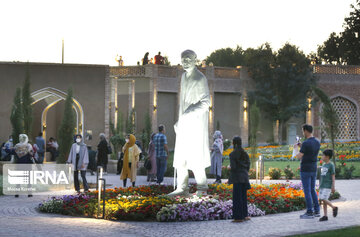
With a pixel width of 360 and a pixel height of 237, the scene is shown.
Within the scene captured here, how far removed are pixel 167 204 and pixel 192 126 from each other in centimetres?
145

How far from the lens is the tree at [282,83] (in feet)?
115

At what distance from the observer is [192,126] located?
32.6 feet

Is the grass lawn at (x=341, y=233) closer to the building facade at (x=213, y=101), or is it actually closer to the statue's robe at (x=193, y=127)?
the statue's robe at (x=193, y=127)

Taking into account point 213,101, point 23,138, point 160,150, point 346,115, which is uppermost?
point 213,101

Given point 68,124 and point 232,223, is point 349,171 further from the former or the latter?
point 232,223

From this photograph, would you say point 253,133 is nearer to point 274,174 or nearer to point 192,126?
point 274,174

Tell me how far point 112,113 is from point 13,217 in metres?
23.5

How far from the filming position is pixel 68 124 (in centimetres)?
1708

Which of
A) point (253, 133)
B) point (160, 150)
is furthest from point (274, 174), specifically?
point (160, 150)

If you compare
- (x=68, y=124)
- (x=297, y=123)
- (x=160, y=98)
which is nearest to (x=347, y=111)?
(x=297, y=123)

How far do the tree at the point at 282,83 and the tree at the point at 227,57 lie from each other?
17.8 m

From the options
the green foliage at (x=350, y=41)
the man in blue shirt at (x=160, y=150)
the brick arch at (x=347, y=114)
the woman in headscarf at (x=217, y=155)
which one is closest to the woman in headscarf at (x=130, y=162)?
the man in blue shirt at (x=160, y=150)

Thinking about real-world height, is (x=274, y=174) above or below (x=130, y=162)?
below

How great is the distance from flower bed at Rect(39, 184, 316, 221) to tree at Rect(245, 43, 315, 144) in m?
23.7
